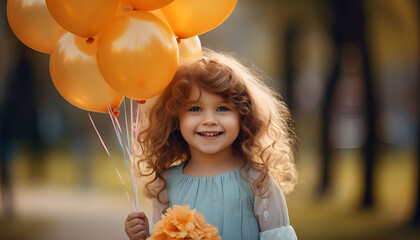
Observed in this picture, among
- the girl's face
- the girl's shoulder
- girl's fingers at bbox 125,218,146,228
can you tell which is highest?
the girl's face

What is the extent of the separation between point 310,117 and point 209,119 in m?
7.32

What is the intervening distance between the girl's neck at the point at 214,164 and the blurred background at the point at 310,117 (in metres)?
2.18

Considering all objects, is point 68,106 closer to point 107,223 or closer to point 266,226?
point 107,223

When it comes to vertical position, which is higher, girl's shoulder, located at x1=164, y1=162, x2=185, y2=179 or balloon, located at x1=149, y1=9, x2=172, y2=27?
balloon, located at x1=149, y1=9, x2=172, y2=27

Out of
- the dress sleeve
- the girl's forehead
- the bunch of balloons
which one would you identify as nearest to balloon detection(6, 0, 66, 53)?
the bunch of balloons

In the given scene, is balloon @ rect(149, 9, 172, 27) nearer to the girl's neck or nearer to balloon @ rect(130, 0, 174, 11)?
balloon @ rect(130, 0, 174, 11)

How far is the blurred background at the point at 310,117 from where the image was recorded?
16.1ft

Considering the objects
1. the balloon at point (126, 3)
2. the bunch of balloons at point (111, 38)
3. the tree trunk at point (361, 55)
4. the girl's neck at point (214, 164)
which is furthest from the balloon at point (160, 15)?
the tree trunk at point (361, 55)

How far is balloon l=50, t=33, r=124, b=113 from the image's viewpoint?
170cm

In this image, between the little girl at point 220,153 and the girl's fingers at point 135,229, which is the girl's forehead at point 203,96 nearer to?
the little girl at point 220,153

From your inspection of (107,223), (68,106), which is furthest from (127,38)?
(68,106)

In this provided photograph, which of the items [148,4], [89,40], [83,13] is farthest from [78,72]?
[148,4]

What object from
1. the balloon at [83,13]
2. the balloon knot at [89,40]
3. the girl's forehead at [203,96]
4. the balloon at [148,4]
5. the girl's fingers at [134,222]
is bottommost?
the girl's fingers at [134,222]

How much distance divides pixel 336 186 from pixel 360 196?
0.98 meters
